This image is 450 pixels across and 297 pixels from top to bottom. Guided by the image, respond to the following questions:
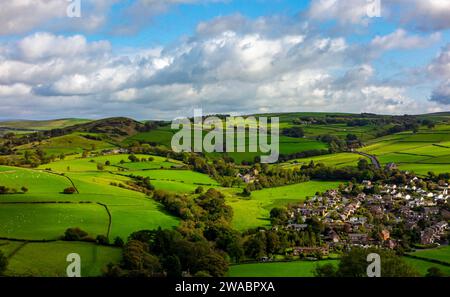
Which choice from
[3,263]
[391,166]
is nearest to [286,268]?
[3,263]

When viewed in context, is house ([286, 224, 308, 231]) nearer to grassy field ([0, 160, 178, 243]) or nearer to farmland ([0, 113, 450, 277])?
farmland ([0, 113, 450, 277])

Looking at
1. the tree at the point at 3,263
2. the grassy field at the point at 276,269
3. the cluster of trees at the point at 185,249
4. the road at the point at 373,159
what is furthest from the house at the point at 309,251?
the road at the point at 373,159

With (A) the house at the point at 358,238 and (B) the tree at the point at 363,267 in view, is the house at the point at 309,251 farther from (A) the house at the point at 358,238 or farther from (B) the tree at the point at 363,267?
(B) the tree at the point at 363,267

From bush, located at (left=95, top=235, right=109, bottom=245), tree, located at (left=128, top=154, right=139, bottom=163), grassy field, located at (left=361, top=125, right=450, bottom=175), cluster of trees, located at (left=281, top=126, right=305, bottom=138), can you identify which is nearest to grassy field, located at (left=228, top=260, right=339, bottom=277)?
bush, located at (left=95, top=235, right=109, bottom=245)
